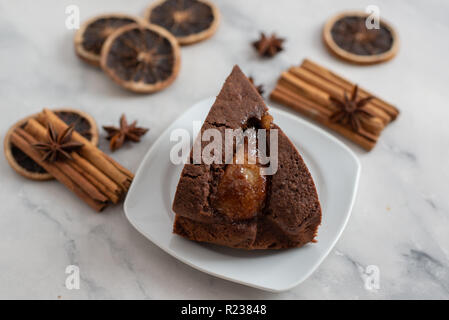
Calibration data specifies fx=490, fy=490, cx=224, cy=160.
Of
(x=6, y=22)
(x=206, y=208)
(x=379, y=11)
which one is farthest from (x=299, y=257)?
(x=6, y=22)

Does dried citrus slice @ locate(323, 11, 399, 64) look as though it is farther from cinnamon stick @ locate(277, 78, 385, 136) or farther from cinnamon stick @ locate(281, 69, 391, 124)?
cinnamon stick @ locate(277, 78, 385, 136)

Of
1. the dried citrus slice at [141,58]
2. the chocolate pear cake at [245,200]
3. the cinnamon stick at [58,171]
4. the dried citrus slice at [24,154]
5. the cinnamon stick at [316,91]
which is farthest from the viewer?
the dried citrus slice at [141,58]

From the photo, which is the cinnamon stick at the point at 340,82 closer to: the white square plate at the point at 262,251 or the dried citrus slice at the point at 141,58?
the white square plate at the point at 262,251

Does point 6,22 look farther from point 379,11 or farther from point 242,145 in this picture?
point 379,11

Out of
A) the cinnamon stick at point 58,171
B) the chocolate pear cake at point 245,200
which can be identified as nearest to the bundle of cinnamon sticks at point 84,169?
the cinnamon stick at point 58,171

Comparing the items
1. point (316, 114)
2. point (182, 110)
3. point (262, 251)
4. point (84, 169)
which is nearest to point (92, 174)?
point (84, 169)

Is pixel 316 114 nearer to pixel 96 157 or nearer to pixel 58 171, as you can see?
pixel 96 157
